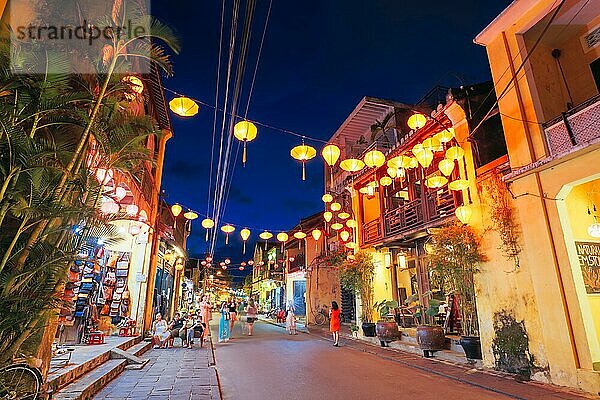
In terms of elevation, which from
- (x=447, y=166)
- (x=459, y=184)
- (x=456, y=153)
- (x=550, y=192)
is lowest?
(x=550, y=192)

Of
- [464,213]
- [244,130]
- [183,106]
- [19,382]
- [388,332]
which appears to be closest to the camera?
[19,382]

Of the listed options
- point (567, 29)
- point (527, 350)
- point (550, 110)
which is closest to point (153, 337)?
point (527, 350)

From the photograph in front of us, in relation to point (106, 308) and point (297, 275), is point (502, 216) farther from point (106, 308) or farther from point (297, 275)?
point (297, 275)

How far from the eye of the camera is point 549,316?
23.7ft

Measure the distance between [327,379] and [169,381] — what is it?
3463 mm

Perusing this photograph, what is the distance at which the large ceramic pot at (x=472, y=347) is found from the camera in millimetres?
9148

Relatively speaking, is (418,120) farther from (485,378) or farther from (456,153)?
(485,378)

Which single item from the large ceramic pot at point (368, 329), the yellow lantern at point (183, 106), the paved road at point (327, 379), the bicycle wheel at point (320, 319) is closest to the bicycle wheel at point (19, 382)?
the paved road at point (327, 379)

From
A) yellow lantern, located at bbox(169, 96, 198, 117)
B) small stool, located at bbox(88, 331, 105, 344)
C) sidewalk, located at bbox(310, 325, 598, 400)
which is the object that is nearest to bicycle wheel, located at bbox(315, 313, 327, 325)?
sidewalk, located at bbox(310, 325, 598, 400)

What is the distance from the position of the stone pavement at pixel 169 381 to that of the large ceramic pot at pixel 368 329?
282 inches

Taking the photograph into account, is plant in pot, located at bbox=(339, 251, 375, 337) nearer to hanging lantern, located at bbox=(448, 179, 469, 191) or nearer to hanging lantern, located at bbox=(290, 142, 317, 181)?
hanging lantern, located at bbox=(448, 179, 469, 191)

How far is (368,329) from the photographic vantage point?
14727mm

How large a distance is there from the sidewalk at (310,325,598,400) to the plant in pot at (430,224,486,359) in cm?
76

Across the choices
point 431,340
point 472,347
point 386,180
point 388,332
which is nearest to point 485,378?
point 472,347
